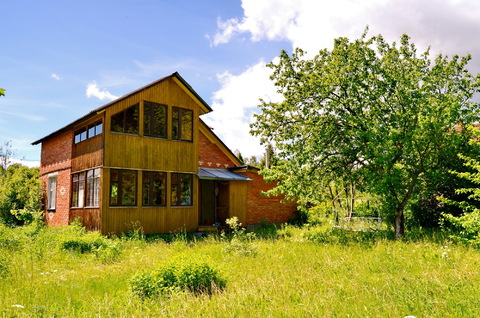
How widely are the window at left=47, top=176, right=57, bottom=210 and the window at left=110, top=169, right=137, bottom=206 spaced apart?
6695 millimetres

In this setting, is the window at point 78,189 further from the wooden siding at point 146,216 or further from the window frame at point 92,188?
the wooden siding at point 146,216

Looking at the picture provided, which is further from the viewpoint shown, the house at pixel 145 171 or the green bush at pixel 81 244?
the house at pixel 145 171

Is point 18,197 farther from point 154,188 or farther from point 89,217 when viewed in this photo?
point 154,188

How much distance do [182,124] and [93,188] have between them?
4.98 m

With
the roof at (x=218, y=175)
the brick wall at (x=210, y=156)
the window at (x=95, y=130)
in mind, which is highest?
Answer: the window at (x=95, y=130)

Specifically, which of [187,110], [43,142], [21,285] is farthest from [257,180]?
[21,285]

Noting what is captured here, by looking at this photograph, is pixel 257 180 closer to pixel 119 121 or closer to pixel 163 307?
pixel 119 121

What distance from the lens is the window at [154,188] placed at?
53.9 ft

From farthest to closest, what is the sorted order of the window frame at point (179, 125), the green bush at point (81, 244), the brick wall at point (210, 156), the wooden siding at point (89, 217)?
the brick wall at point (210, 156)
the window frame at point (179, 125)
the wooden siding at point (89, 217)
the green bush at point (81, 244)

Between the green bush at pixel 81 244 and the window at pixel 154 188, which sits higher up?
the window at pixel 154 188

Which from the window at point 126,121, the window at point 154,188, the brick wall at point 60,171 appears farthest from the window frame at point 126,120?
the brick wall at point 60,171

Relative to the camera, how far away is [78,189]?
17766mm

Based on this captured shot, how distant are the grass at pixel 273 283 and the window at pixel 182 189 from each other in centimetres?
550

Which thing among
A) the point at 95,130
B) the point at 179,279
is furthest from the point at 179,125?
the point at 179,279
